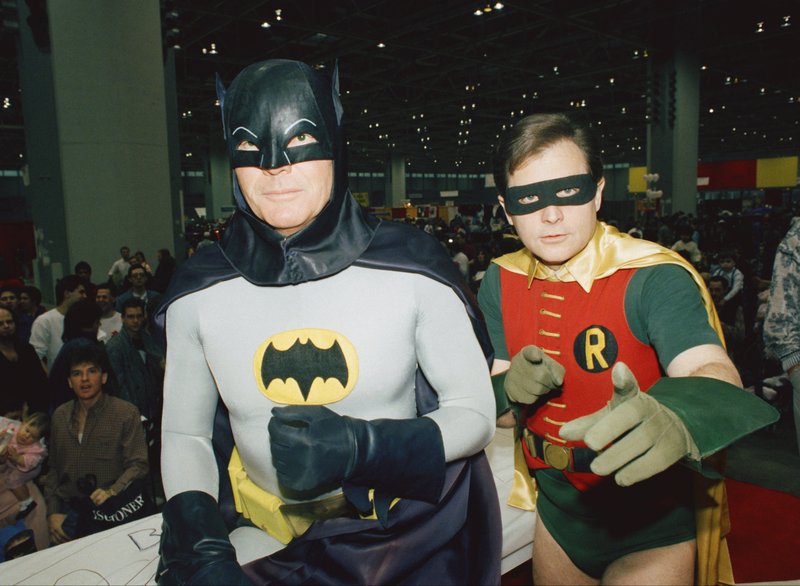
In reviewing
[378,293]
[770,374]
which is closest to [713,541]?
[378,293]

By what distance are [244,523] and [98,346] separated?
2572mm

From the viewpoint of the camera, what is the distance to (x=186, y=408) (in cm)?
148

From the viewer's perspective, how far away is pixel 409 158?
44031 millimetres

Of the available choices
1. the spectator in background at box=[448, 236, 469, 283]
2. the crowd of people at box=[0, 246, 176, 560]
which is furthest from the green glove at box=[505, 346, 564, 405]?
the spectator in background at box=[448, 236, 469, 283]

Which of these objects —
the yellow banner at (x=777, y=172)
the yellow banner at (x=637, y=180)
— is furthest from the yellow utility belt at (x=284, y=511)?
the yellow banner at (x=777, y=172)

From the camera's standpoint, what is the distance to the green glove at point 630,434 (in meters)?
1.05

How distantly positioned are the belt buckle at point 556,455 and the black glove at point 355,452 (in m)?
0.49

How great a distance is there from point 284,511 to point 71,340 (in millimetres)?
3230

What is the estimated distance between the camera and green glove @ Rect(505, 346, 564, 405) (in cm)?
145

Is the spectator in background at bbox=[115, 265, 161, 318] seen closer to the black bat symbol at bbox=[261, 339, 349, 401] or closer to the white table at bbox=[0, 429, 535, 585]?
the white table at bbox=[0, 429, 535, 585]

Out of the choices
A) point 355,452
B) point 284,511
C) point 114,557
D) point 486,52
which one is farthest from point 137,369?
point 486,52

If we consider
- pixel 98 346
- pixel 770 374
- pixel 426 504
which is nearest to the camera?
pixel 426 504

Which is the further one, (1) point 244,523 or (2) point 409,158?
(2) point 409,158

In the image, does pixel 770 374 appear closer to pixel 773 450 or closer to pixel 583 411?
pixel 773 450
